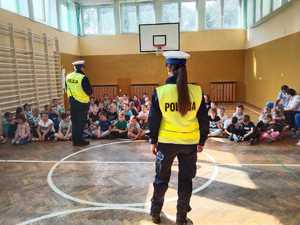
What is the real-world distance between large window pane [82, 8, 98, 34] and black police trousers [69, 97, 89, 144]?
9287 mm

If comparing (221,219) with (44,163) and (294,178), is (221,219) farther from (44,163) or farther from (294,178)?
(44,163)

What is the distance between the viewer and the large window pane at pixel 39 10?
34.0 feet

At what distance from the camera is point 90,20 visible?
1469 cm

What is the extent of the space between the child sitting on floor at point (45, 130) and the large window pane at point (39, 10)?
15.6 feet

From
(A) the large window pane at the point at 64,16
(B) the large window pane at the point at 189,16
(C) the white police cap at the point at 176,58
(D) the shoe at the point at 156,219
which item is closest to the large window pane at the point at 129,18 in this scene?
(B) the large window pane at the point at 189,16

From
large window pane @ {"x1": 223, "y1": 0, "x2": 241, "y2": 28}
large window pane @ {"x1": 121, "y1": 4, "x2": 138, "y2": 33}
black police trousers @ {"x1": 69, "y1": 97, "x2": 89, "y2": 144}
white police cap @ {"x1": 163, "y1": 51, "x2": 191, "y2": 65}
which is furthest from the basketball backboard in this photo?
white police cap @ {"x1": 163, "y1": 51, "x2": 191, "y2": 65}

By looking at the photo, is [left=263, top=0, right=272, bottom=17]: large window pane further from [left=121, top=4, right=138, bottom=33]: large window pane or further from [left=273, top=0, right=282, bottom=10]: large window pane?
[left=121, top=4, right=138, bottom=33]: large window pane

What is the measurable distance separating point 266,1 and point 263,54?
6.26 feet

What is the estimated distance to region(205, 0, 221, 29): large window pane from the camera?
547 inches

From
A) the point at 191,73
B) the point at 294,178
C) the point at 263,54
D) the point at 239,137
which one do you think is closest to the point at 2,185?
the point at 294,178

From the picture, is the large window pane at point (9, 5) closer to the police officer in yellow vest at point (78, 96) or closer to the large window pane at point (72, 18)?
the police officer in yellow vest at point (78, 96)

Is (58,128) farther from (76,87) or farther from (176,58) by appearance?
(176,58)

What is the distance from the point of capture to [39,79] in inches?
412

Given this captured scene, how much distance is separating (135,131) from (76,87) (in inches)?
76.4
